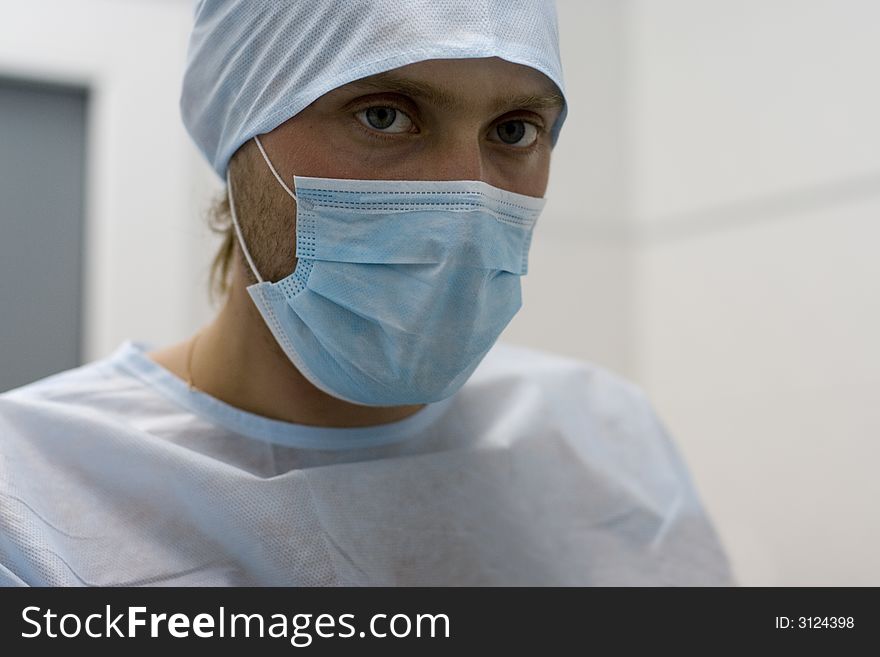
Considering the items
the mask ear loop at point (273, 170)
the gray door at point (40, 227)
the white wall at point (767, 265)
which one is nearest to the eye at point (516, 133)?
the mask ear loop at point (273, 170)

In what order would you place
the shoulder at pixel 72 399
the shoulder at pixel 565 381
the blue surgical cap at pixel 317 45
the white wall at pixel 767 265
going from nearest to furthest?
1. the blue surgical cap at pixel 317 45
2. the shoulder at pixel 72 399
3. the shoulder at pixel 565 381
4. the white wall at pixel 767 265

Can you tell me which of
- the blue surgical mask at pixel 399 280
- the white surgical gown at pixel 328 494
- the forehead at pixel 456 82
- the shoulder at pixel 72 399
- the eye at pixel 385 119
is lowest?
the white surgical gown at pixel 328 494

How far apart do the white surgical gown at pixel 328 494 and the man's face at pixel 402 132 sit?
0.21 meters

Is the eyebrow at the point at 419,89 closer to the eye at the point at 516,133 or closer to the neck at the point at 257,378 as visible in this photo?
A: the eye at the point at 516,133

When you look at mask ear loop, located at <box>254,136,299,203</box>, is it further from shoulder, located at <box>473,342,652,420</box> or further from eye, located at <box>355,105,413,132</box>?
shoulder, located at <box>473,342,652,420</box>

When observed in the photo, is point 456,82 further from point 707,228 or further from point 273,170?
point 707,228

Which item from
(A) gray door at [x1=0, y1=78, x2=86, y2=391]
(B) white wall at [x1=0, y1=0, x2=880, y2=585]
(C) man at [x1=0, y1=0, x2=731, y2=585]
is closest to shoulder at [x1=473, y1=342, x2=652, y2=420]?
(C) man at [x1=0, y1=0, x2=731, y2=585]

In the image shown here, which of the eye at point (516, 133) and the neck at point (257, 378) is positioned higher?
the eye at point (516, 133)

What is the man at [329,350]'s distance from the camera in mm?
834

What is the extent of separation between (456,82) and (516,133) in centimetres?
12

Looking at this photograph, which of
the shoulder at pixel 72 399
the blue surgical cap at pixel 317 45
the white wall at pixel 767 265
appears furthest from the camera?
the white wall at pixel 767 265

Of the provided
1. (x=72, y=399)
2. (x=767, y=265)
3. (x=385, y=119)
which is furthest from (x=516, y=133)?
(x=767, y=265)

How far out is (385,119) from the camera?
0.86 meters

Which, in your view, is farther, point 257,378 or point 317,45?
point 257,378
